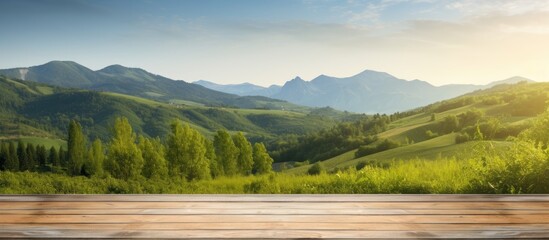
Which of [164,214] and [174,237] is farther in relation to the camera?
[164,214]

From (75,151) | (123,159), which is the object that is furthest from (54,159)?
(123,159)

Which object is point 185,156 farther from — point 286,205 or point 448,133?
point 448,133

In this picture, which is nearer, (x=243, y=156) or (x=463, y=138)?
(x=243, y=156)

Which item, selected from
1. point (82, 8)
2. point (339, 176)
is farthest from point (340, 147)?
point (339, 176)

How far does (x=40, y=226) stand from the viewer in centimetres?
372

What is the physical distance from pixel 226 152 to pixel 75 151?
5817cm

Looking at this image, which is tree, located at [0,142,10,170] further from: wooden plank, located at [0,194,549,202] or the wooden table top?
the wooden table top

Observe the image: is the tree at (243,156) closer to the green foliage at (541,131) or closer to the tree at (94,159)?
the tree at (94,159)

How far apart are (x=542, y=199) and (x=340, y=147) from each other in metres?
107

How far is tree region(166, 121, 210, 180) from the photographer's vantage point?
119 ft

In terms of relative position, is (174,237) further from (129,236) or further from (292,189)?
(292,189)

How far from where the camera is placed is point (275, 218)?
3.91 metres

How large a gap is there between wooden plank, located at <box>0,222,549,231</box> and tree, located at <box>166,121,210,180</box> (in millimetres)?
32872

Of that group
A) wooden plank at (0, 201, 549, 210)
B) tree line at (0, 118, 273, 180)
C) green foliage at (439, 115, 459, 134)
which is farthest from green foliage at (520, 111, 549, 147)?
green foliage at (439, 115, 459, 134)
